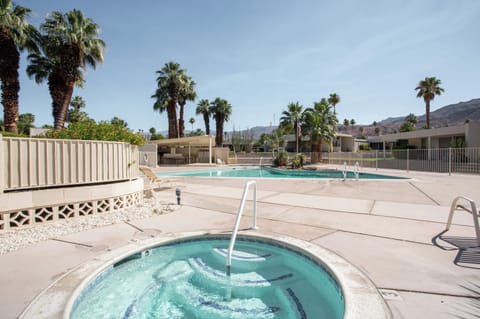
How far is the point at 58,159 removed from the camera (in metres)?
5.20

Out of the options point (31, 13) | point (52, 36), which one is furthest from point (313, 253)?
point (31, 13)

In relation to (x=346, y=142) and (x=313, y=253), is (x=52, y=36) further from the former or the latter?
(x=346, y=142)

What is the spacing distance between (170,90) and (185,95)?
2444 millimetres

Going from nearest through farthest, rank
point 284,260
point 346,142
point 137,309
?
point 137,309
point 284,260
point 346,142

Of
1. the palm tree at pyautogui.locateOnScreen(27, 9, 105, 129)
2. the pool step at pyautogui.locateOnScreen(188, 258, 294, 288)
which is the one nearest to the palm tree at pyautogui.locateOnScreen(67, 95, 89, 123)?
the palm tree at pyautogui.locateOnScreen(27, 9, 105, 129)

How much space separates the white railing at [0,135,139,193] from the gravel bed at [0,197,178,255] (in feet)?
2.81

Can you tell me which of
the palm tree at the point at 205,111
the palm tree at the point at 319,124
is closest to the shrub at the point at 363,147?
the palm tree at the point at 319,124

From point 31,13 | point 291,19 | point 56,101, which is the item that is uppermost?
point 31,13

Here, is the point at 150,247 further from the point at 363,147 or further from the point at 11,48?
the point at 363,147

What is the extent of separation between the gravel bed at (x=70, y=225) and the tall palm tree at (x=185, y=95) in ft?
89.9

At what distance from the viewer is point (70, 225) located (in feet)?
16.2

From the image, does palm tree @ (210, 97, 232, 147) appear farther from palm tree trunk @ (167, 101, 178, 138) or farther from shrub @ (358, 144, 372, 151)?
shrub @ (358, 144, 372, 151)

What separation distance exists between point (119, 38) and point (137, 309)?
1452cm

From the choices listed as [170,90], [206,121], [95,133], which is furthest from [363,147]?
[95,133]
